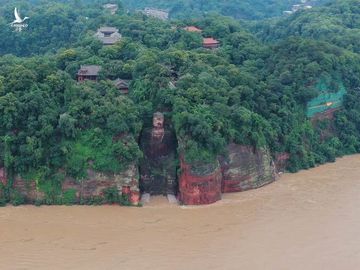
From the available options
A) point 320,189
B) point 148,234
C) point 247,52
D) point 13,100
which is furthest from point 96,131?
point 247,52

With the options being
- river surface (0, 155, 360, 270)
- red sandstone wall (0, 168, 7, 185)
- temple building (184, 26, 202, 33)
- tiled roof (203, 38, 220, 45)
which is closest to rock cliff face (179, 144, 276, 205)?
river surface (0, 155, 360, 270)

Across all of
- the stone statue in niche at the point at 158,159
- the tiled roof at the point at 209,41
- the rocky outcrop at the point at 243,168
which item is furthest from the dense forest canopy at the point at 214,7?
the stone statue in niche at the point at 158,159

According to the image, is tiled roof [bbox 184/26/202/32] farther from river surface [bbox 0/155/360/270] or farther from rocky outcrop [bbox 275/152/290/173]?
river surface [bbox 0/155/360/270]

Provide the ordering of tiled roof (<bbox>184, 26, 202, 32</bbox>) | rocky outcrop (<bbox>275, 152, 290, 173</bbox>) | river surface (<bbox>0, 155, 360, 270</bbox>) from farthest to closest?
tiled roof (<bbox>184, 26, 202, 32</bbox>) < rocky outcrop (<bbox>275, 152, 290, 173</bbox>) < river surface (<bbox>0, 155, 360, 270</bbox>)

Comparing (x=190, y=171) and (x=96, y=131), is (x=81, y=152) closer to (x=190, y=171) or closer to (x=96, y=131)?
(x=96, y=131)

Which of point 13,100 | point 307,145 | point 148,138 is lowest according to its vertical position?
point 307,145

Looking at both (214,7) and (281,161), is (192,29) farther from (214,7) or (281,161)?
(214,7)

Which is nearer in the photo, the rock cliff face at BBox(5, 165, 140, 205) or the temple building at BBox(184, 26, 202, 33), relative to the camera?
the rock cliff face at BBox(5, 165, 140, 205)
